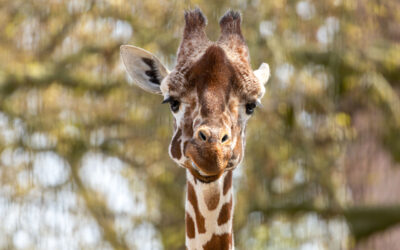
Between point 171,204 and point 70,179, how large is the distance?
152 cm

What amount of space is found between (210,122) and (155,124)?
17.2 feet

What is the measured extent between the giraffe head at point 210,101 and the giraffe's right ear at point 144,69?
37cm

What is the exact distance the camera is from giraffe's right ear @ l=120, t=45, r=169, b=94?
15.6ft

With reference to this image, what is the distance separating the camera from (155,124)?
8.97 metres

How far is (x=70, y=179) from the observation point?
9.23 metres

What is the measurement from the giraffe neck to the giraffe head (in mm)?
205

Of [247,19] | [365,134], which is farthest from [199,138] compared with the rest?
[365,134]

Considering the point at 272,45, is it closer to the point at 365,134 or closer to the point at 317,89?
the point at 317,89

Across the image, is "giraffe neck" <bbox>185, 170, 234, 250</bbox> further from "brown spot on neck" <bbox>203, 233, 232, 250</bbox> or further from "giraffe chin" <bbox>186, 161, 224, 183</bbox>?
"giraffe chin" <bbox>186, 161, 224, 183</bbox>

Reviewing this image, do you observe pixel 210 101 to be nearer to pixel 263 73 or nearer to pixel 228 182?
pixel 228 182

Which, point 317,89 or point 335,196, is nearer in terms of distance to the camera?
point 335,196

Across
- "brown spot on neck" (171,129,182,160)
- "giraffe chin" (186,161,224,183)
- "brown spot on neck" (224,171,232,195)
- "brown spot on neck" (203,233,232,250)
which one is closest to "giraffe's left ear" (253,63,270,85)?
"brown spot on neck" (224,171,232,195)

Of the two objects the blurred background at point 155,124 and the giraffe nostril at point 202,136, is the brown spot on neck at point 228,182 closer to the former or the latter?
the giraffe nostril at point 202,136

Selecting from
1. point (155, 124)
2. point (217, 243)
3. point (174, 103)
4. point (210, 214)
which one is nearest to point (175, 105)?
point (174, 103)
